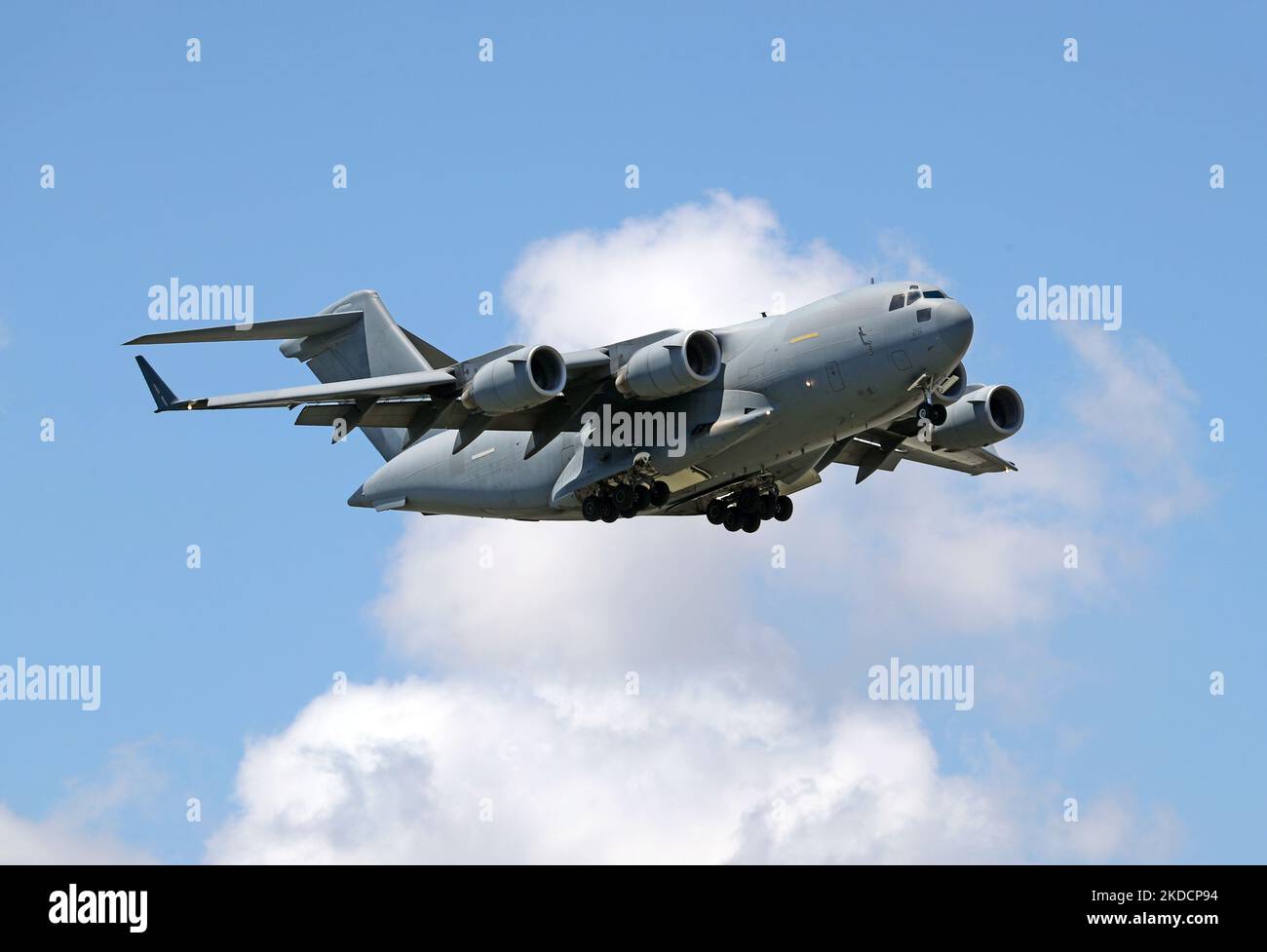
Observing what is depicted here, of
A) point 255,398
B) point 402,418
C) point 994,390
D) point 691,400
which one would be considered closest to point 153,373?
point 255,398

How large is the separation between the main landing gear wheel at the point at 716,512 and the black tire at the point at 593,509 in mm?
2438

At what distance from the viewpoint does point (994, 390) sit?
101 ft

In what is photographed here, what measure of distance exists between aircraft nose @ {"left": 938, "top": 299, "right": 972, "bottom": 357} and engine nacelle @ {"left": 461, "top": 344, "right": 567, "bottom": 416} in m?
5.36

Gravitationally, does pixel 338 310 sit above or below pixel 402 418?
above

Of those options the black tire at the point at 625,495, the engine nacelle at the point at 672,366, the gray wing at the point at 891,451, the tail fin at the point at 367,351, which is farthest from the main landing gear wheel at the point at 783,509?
the tail fin at the point at 367,351

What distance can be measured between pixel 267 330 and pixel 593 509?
6969 mm

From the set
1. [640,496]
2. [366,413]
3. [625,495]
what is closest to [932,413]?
[640,496]

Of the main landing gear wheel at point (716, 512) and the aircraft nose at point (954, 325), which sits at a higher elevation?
the aircraft nose at point (954, 325)

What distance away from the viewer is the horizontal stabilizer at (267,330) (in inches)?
1195

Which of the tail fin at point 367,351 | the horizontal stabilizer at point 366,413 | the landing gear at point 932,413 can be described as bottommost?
the landing gear at point 932,413

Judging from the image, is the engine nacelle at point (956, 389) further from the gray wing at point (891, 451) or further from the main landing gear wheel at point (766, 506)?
the main landing gear wheel at point (766, 506)

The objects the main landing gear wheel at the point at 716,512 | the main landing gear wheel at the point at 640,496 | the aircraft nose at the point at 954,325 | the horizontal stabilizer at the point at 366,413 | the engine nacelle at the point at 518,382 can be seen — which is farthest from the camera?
the main landing gear wheel at the point at 716,512
